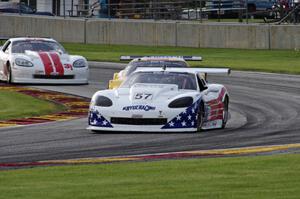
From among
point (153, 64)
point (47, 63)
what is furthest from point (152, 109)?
point (47, 63)

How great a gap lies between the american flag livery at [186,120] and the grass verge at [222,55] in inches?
689

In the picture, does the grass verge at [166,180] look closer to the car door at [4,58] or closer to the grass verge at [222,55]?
the car door at [4,58]

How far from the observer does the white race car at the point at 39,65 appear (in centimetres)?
2834

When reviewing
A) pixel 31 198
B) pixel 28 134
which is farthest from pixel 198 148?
pixel 31 198

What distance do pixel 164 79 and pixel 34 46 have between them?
1125 centimetres

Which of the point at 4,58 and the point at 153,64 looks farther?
the point at 4,58

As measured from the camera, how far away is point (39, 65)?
92.7ft

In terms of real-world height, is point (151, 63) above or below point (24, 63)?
above

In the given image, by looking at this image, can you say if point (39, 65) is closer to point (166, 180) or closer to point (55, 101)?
point (55, 101)

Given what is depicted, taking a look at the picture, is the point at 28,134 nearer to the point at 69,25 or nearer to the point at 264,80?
the point at 264,80

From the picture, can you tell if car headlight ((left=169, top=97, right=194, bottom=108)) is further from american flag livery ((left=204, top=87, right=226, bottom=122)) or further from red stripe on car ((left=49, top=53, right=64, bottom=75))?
red stripe on car ((left=49, top=53, right=64, bottom=75))

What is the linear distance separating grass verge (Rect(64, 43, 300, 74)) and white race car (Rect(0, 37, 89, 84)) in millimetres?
8500

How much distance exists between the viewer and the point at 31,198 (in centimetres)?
1023

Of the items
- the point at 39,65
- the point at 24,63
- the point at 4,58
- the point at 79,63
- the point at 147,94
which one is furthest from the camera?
the point at 4,58
